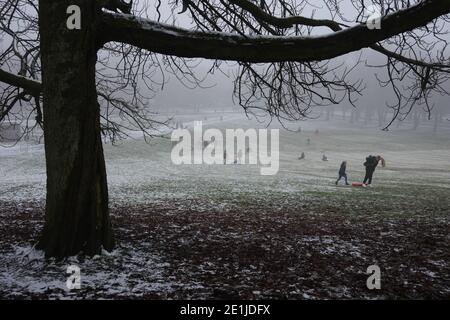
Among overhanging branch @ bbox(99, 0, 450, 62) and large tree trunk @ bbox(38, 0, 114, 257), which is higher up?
overhanging branch @ bbox(99, 0, 450, 62)

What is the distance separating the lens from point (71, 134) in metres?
4.45

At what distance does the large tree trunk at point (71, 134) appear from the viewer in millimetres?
4371

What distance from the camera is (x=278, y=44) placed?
4570 mm

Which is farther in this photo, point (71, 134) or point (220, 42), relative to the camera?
point (220, 42)

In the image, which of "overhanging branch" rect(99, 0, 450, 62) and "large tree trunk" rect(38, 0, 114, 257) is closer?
"large tree trunk" rect(38, 0, 114, 257)

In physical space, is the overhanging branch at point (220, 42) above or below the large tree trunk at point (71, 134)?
above

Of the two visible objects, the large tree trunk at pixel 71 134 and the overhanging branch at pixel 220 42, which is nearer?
the large tree trunk at pixel 71 134

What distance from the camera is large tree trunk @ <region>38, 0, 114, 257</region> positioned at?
4371 mm

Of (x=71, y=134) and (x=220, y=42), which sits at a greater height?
(x=220, y=42)

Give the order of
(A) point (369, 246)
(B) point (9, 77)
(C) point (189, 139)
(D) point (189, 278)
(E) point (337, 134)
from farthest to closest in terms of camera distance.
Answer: (E) point (337, 134) → (C) point (189, 139) → (B) point (9, 77) → (A) point (369, 246) → (D) point (189, 278)
